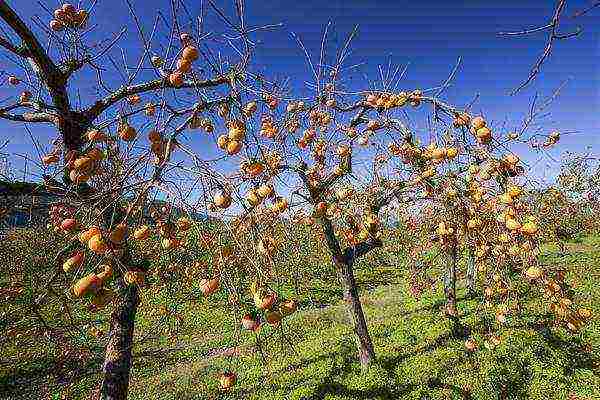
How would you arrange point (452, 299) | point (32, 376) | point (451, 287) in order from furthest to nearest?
point (32, 376)
point (451, 287)
point (452, 299)

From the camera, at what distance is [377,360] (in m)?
7.39

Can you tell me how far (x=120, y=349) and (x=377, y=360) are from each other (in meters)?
4.73

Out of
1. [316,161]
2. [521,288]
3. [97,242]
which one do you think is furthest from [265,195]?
[521,288]

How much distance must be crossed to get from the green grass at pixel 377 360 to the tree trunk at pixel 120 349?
0.32 meters

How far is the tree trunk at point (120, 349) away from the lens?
4.29m

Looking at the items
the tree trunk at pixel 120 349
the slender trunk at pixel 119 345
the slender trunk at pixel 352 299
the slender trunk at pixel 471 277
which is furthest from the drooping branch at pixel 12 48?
the slender trunk at pixel 471 277

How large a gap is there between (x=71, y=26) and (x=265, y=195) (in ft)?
9.39

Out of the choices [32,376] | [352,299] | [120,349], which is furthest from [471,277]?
[32,376]

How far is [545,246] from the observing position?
2356 cm

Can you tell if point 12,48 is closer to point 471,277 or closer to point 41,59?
point 41,59

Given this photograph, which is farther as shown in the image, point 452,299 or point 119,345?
point 452,299

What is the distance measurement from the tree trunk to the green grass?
1.05 ft

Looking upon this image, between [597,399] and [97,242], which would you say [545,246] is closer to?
[597,399]

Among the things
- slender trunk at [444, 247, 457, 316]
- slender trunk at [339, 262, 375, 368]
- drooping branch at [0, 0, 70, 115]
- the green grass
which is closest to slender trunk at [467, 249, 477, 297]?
the green grass
